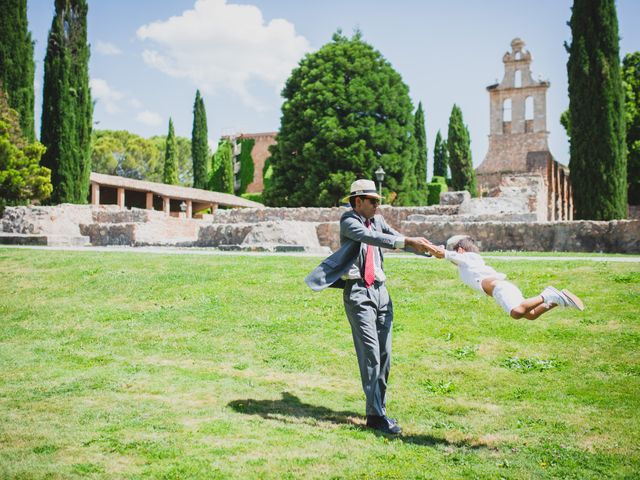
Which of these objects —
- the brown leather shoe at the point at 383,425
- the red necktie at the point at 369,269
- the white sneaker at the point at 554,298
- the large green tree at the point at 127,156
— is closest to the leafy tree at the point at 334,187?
the red necktie at the point at 369,269

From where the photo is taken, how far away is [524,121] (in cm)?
5278

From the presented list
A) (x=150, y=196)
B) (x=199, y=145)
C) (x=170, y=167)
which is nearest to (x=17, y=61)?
(x=150, y=196)

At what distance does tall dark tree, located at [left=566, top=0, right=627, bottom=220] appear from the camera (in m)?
24.5

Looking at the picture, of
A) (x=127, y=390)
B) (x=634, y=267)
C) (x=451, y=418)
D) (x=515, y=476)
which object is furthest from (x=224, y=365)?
(x=634, y=267)

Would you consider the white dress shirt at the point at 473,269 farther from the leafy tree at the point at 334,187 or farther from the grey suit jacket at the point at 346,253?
the leafy tree at the point at 334,187

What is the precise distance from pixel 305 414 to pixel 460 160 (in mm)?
46258

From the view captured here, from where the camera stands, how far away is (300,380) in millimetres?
6559

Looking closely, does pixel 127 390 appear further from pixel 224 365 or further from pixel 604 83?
pixel 604 83

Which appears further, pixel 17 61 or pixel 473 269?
pixel 17 61

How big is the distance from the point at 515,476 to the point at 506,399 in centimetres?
188

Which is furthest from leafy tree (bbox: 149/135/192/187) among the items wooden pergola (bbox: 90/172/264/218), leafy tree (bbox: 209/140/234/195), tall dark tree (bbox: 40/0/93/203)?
tall dark tree (bbox: 40/0/93/203)

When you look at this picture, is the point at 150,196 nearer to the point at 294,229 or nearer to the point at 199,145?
the point at 199,145

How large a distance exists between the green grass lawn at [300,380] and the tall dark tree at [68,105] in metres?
20.9

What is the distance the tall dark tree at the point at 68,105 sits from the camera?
30.2m
